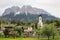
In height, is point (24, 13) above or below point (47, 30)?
above

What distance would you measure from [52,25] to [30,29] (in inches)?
9.5

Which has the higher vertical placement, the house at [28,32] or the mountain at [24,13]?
the mountain at [24,13]

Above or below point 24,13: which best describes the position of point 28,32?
below

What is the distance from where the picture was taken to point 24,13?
2008 mm

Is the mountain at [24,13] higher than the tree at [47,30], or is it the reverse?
the mountain at [24,13]

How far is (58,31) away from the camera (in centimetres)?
196

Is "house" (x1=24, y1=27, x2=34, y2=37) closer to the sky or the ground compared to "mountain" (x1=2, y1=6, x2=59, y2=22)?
closer to the ground

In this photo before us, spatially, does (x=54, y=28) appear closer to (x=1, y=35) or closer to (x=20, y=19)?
(x=20, y=19)

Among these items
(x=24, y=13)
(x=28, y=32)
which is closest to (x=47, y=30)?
(x=28, y=32)

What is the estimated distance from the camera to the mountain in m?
1.99

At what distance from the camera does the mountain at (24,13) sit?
Answer: 199cm

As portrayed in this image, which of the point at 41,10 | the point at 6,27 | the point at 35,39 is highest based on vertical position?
the point at 41,10

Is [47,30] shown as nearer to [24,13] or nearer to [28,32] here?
[28,32]

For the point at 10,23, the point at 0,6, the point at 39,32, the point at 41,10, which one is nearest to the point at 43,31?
the point at 39,32
